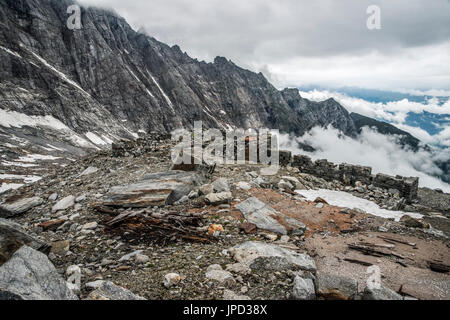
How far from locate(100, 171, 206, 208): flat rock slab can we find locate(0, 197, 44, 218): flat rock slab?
3.07 m

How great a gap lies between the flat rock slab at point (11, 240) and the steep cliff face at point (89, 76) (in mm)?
94978

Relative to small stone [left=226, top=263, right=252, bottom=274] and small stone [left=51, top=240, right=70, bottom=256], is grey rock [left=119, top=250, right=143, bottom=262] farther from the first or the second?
small stone [left=226, top=263, right=252, bottom=274]

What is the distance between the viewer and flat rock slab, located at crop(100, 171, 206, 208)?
833cm

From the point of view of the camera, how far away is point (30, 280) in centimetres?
378

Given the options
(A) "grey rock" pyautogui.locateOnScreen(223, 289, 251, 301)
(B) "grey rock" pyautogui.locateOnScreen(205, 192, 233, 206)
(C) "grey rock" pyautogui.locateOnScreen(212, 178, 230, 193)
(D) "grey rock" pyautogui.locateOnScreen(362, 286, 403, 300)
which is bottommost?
(A) "grey rock" pyautogui.locateOnScreen(223, 289, 251, 301)

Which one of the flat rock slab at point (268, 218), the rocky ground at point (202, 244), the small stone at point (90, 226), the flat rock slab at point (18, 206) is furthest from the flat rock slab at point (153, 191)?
the flat rock slab at point (18, 206)

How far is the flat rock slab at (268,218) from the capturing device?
7.40 meters

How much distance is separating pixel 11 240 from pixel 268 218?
6272 millimetres

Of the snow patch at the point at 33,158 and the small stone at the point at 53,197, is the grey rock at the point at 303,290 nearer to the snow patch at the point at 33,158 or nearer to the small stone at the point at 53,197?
the small stone at the point at 53,197

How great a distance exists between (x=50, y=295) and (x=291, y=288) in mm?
3989

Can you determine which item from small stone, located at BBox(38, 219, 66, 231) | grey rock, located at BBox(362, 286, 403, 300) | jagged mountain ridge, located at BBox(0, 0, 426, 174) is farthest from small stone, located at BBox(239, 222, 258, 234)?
jagged mountain ridge, located at BBox(0, 0, 426, 174)

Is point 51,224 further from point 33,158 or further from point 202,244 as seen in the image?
point 33,158

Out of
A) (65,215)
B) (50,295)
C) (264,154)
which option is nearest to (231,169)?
(264,154)

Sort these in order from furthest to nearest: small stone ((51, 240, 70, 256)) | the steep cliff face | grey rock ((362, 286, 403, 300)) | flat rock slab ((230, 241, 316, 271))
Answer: the steep cliff face
small stone ((51, 240, 70, 256))
flat rock slab ((230, 241, 316, 271))
grey rock ((362, 286, 403, 300))
